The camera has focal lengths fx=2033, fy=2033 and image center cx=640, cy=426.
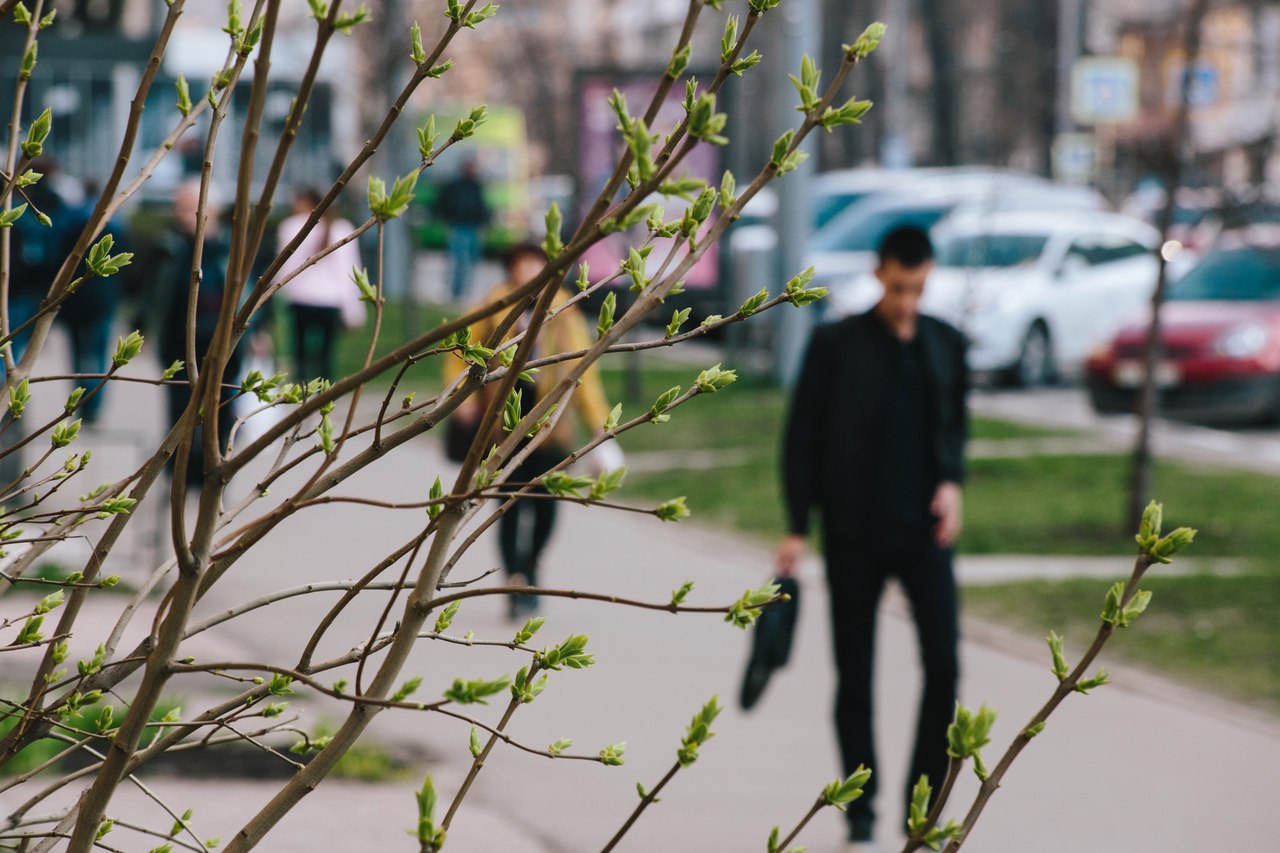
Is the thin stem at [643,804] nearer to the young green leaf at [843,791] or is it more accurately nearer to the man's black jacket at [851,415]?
the young green leaf at [843,791]

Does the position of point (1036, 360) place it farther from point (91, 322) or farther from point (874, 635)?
point (874, 635)

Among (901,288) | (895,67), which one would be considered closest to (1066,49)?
(895,67)

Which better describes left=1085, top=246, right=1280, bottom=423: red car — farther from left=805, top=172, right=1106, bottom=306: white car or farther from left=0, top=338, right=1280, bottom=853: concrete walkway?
left=0, top=338, right=1280, bottom=853: concrete walkway

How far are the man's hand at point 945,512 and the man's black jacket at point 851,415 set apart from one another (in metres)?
0.04

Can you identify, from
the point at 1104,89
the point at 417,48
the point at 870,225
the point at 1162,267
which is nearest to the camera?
the point at 417,48

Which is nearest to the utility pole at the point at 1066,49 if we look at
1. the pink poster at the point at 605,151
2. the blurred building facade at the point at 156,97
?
the blurred building facade at the point at 156,97

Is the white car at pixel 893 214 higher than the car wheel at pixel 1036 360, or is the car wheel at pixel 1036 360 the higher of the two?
the white car at pixel 893 214

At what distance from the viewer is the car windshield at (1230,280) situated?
18.3m

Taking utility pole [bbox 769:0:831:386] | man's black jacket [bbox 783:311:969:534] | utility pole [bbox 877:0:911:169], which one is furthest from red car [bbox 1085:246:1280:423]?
utility pole [bbox 877:0:911:169]

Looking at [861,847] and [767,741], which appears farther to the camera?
[767,741]

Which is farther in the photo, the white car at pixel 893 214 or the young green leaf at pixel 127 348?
the white car at pixel 893 214

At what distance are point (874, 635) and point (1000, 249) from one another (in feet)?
52.2

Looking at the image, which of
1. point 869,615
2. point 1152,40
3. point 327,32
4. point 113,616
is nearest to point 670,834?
point 869,615

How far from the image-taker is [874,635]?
5648 mm
